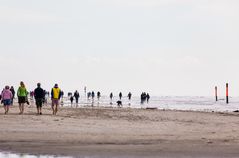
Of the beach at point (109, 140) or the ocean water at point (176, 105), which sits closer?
the beach at point (109, 140)

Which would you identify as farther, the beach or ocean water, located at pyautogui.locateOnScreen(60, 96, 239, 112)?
ocean water, located at pyautogui.locateOnScreen(60, 96, 239, 112)

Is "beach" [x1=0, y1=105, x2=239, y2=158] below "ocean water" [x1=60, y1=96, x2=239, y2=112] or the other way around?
below

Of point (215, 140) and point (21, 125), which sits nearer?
point (215, 140)

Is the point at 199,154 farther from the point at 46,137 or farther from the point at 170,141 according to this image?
the point at 46,137

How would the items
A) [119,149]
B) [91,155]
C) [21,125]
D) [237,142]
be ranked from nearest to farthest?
[91,155]
[119,149]
[237,142]
[21,125]

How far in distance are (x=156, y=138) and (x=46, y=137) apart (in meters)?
3.68

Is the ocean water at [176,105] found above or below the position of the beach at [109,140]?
above

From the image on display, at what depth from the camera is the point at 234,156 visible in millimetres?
13664

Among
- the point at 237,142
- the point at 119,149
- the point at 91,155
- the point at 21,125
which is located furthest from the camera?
the point at 21,125

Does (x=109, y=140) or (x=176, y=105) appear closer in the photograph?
(x=109, y=140)

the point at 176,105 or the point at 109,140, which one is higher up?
the point at 176,105

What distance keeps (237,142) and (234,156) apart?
347cm

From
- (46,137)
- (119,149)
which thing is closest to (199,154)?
(119,149)

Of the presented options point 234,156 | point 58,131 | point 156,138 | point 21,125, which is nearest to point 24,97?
point 21,125
